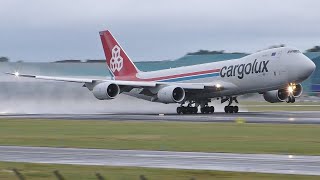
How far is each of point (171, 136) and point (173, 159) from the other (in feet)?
43.3

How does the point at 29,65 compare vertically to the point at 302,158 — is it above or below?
above

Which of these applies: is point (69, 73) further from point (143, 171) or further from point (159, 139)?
point (143, 171)

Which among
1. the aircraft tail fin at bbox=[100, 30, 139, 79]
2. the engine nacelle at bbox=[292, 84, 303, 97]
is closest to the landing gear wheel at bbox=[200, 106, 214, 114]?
the engine nacelle at bbox=[292, 84, 303, 97]

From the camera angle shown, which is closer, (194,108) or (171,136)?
(171,136)

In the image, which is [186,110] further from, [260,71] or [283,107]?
[283,107]

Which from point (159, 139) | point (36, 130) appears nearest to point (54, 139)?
point (159, 139)

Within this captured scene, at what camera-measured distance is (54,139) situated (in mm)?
40438

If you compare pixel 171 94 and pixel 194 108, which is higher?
pixel 171 94

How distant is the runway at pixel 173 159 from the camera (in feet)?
84.1

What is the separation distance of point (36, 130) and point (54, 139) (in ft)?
27.8

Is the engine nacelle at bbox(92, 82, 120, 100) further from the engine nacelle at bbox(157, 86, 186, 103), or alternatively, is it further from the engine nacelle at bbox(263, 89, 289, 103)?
the engine nacelle at bbox(263, 89, 289, 103)

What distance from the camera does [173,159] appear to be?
28.8m

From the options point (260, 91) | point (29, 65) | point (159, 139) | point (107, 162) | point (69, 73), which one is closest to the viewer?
point (107, 162)

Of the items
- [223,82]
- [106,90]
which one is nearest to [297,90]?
[223,82]
